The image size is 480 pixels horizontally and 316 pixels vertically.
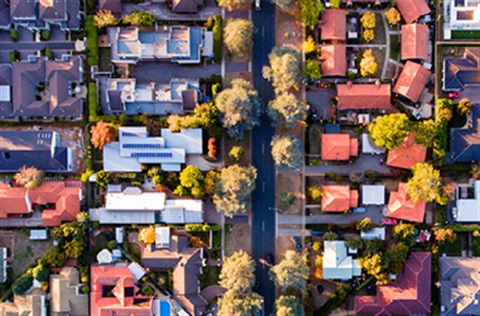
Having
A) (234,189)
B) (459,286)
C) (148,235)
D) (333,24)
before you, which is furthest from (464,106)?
(148,235)

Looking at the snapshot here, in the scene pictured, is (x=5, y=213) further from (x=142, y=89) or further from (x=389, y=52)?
(x=389, y=52)

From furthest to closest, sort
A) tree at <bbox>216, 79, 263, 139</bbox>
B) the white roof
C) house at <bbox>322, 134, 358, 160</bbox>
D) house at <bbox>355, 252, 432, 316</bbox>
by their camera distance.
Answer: the white roof → house at <bbox>322, 134, 358, 160</bbox> → house at <bbox>355, 252, 432, 316</bbox> → tree at <bbox>216, 79, 263, 139</bbox>

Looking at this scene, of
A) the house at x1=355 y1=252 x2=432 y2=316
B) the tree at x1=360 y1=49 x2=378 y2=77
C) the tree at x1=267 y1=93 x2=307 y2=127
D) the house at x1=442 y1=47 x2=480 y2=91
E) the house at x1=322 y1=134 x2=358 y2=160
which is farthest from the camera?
the house at x1=442 y1=47 x2=480 y2=91

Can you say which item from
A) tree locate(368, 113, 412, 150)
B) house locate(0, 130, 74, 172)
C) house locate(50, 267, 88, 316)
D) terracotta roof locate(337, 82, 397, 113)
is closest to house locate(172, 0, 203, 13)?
terracotta roof locate(337, 82, 397, 113)

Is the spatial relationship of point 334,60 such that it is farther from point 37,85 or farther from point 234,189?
point 37,85

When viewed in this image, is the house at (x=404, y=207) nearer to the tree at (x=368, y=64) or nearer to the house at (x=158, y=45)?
the tree at (x=368, y=64)

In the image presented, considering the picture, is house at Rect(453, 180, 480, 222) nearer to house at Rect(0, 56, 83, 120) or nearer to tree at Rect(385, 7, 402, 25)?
tree at Rect(385, 7, 402, 25)

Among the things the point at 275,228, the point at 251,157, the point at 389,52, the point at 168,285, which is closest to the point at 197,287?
the point at 168,285
